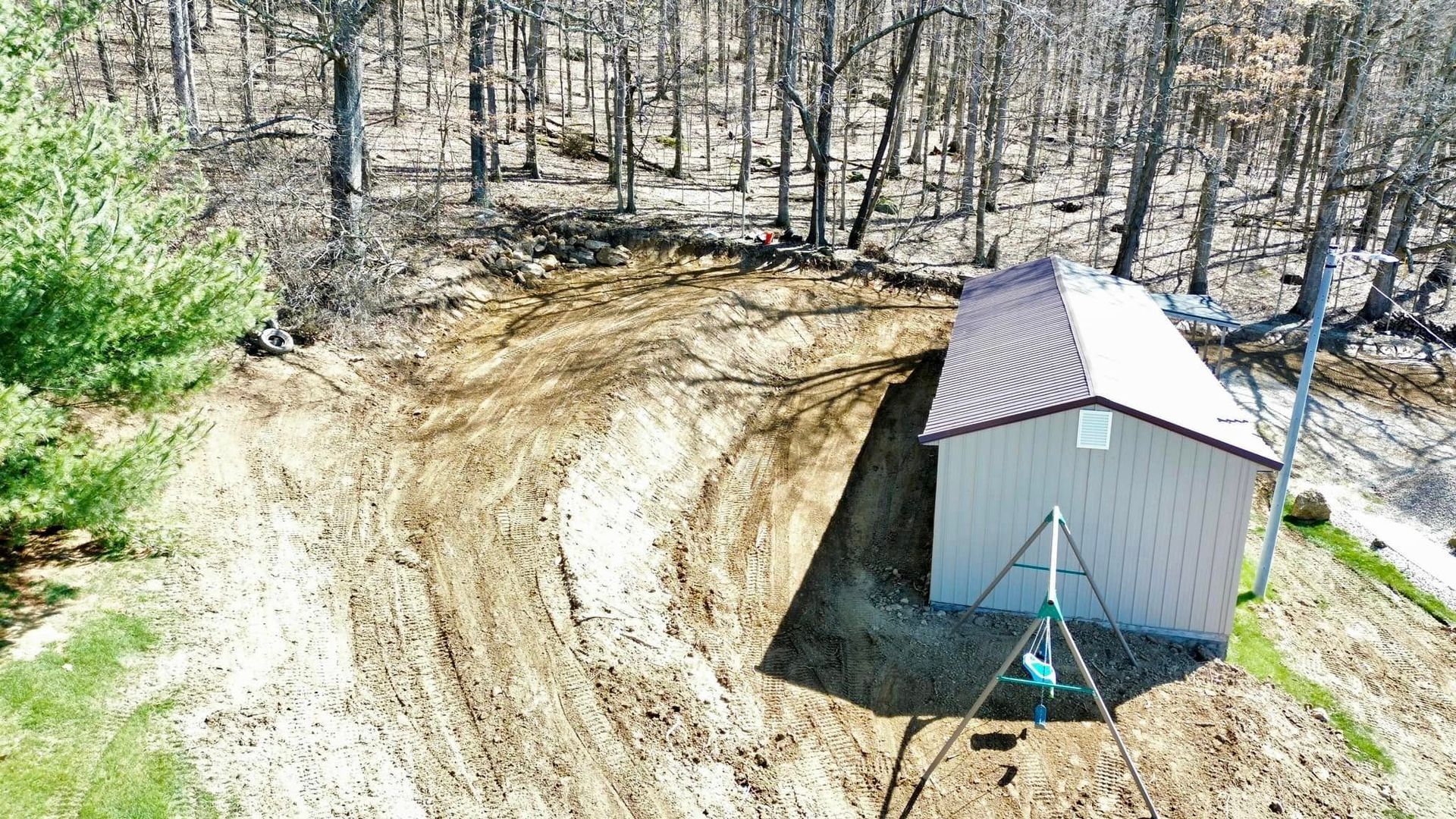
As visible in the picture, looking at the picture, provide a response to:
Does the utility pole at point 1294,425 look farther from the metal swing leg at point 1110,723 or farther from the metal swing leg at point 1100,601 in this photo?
the metal swing leg at point 1110,723

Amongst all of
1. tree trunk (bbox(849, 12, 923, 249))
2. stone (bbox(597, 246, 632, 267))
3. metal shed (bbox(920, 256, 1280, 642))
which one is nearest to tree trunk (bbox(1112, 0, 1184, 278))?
tree trunk (bbox(849, 12, 923, 249))

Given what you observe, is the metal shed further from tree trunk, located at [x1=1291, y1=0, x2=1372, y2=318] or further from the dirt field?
tree trunk, located at [x1=1291, y1=0, x2=1372, y2=318]

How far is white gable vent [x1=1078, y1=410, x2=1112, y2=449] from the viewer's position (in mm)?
11648

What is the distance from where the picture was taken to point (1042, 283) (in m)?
17.9

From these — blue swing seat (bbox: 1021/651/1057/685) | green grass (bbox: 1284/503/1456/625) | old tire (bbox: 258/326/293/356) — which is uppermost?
old tire (bbox: 258/326/293/356)

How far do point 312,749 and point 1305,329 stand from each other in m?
A: 22.8

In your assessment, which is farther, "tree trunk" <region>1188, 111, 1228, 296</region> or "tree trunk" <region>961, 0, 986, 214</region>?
"tree trunk" <region>961, 0, 986, 214</region>

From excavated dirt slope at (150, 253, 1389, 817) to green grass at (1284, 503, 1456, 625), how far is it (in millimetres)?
4066

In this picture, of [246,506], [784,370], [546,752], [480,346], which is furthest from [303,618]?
[784,370]

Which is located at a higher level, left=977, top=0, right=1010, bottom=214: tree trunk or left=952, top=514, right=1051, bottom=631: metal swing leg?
left=977, top=0, right=1010, bottom=214: tree trunk

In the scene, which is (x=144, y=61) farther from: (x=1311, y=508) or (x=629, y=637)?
(x=1311, y=508)

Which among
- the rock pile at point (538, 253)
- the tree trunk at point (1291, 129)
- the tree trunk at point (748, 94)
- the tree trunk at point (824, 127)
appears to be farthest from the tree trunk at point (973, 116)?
the rock pile at point (538, 253)

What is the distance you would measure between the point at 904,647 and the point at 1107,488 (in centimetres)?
328

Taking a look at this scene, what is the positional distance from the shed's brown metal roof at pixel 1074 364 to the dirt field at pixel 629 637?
2.32 meters
